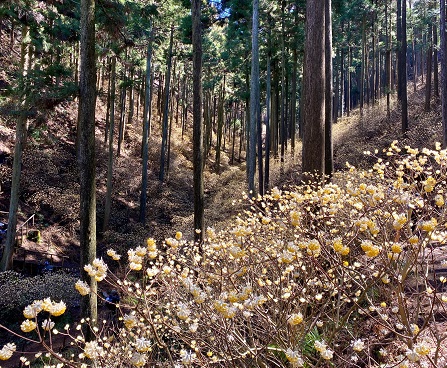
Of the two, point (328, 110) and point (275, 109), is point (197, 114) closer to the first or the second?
point (328, 110)

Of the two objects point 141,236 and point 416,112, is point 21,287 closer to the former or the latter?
point 141,236

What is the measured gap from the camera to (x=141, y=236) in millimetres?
16688

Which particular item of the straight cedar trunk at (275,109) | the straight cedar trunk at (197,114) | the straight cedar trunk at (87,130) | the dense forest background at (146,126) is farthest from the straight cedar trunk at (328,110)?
the straight cedar trunk at (275,109)

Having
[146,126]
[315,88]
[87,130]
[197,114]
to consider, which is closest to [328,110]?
[315,88]

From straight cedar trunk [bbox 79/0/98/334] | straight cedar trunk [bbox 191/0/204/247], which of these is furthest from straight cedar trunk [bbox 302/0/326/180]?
straight cedar trunk [bbox 79/0/98/334]

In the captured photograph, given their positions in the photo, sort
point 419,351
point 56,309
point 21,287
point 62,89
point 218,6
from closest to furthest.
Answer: point 419,351, point 56,309, point 62,89, point 21,287, point 218,6

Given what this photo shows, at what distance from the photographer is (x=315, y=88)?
19.1 ft

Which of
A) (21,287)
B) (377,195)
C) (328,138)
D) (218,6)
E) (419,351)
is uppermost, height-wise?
(218,6)

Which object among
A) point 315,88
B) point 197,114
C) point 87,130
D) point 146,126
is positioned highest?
point 146,126

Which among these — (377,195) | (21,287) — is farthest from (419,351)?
(21,287)

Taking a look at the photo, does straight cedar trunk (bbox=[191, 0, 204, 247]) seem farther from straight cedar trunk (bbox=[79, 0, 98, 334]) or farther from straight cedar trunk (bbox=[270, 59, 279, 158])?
straight cedar trunk (bbox=[270, 59, 279, 158])

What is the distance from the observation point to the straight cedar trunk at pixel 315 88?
5793 millimetres

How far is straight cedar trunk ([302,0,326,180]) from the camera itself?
5.79m

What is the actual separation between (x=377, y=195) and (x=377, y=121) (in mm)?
22664
